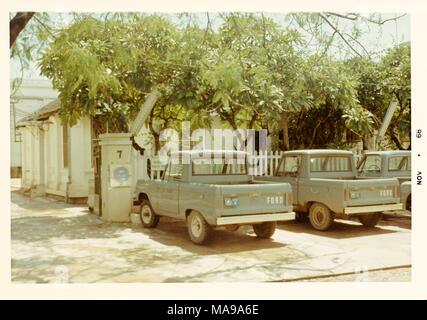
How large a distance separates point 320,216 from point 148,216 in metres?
3.42

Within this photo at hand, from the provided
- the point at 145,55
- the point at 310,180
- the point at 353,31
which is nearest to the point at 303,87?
the point at 310,180

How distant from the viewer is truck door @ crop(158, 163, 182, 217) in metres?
8.91

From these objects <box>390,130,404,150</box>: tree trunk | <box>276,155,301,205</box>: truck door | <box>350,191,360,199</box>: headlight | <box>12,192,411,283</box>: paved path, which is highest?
<box>390,130,404,150</box>: tree trunk

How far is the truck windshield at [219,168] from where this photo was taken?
29.1ft

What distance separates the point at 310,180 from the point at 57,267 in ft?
16.9

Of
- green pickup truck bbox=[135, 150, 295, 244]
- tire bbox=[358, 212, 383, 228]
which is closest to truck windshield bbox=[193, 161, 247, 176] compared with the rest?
green pickup truck bbox=[135, 150, 295, 244]

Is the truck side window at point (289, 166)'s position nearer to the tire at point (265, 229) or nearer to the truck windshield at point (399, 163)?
the tire at point (265, 229)

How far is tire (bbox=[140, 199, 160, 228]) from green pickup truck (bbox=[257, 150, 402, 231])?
2381 mm

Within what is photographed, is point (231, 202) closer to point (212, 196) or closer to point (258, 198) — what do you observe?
point (212, 196)

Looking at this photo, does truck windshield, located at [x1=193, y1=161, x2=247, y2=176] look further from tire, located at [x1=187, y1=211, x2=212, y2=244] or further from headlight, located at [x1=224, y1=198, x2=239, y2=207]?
headlight, located at [x1=224, y1=198, x2=239, y2=207]

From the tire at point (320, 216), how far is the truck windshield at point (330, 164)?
0.80 metres

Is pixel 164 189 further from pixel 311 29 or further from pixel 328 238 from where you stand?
pixel 311 29

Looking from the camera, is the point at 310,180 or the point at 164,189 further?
the point at 310,180
